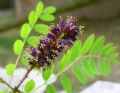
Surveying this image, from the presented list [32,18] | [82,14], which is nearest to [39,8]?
[32,18]

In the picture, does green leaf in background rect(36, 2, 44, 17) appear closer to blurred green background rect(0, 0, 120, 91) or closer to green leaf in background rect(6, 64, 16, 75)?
green leaf in background rect(6, 64, 16, 75)

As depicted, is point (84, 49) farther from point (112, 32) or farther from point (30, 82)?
point (112, 32)

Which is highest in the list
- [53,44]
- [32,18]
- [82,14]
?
[82,14]

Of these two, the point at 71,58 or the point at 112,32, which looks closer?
the point at 71,58

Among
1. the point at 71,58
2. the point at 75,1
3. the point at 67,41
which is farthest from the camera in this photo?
the point at 75,1

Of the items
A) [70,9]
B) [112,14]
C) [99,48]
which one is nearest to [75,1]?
[70,9]

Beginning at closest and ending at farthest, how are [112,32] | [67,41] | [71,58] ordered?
[67,41]
[71,58]
[112,32]

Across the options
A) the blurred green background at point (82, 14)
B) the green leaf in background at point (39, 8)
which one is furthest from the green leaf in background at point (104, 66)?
the blurred green background at point (82, 14)

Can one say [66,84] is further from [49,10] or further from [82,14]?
[82,14]
